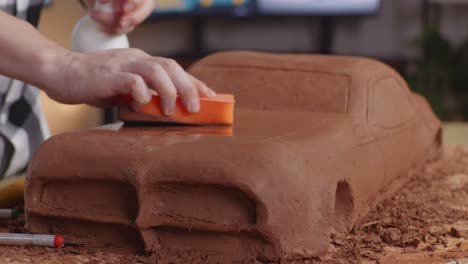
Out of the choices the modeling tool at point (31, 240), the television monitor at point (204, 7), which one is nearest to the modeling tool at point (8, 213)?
the modeling tool at point (31, 240)

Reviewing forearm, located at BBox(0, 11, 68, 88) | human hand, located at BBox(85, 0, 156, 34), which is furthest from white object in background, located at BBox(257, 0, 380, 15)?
forearm, located at BBox(0, 11, 68, 88)

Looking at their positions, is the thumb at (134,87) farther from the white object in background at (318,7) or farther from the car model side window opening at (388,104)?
the white object in background at (318,7)

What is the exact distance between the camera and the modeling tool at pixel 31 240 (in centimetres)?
101

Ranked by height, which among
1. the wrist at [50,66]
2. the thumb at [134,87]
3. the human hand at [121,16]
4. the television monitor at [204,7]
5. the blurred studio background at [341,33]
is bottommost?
the blurred studio background at [341,33]

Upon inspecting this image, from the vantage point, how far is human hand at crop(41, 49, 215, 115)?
1.01 metres

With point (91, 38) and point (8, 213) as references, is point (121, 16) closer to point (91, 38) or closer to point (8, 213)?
point (91, 38)

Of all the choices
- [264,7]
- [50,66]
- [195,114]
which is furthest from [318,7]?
[50,66]

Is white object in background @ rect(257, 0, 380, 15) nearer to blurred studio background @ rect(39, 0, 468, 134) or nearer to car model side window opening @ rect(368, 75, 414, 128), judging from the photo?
blurred studio background @ rect(39, 0, 468, 134)

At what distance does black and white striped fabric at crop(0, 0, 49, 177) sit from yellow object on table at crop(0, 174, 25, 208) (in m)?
0.01

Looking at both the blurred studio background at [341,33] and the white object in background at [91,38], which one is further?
the blurred studio background at [341,33]

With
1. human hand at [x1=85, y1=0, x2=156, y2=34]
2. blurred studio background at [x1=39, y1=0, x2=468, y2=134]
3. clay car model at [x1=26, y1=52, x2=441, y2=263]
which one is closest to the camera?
clay car model at [x1=26, y1=52, x2=441, y2=263]

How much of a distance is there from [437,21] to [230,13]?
1212 mm

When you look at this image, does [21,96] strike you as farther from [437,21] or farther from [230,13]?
[437,21]

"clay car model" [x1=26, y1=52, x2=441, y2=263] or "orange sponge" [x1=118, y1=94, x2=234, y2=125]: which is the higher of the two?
"orange sponge" [x1=118, y1=94, x2=234, y2=125]
